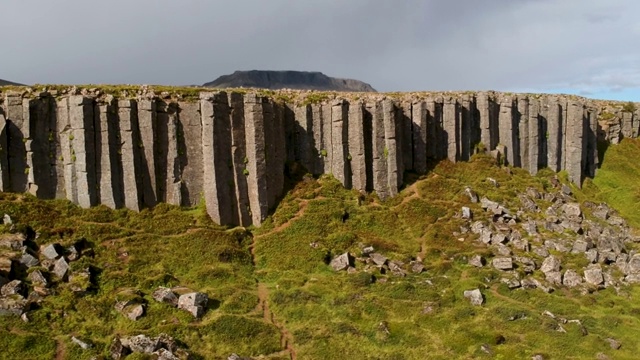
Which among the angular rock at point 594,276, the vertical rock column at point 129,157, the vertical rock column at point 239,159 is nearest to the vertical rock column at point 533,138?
the angular rock at point 594,276

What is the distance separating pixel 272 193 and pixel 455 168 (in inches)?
709

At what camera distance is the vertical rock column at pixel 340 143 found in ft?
149

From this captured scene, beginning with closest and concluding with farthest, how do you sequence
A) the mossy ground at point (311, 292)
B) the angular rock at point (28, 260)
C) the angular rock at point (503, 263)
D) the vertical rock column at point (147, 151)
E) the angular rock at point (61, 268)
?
1. the mossy ground at point (311, 292)
2. the angular rock at point (28, 260)
3. the angular rock at point (61, 268)
4. the angular rock at point (503, 263)
5. the vertical rock column at point (147, 151)

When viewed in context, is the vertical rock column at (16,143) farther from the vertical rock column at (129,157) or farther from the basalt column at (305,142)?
the basalt column at (305,142)

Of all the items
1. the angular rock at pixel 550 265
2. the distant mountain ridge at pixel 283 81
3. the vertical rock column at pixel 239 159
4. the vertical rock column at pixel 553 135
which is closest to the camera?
the angular rock at pixel 550 265

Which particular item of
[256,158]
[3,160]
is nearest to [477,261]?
[256,158]

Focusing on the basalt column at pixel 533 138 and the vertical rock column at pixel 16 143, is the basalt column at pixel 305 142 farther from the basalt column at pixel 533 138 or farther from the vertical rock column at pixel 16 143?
the basalt column at pixel 533 138

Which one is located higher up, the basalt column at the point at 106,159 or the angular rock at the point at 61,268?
the basalt column at the point at 106,159

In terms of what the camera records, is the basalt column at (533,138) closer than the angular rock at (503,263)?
No

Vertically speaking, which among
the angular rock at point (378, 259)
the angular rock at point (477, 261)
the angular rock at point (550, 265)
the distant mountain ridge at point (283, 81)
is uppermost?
the distant mountain ridge at point (283, 81)

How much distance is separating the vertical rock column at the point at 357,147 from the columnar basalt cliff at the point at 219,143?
0.08 metres

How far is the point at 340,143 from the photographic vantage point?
149ft

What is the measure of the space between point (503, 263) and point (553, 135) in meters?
24.1

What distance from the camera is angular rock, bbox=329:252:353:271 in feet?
122
